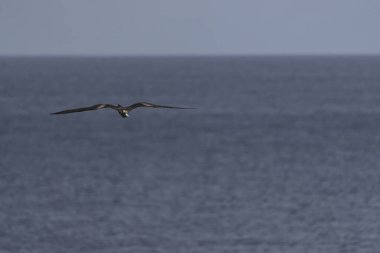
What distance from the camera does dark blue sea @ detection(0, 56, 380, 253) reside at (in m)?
43.3

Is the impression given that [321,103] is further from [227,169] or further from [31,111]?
[227,169]

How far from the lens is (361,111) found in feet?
371

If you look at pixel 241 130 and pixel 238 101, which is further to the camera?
pixel 238 101

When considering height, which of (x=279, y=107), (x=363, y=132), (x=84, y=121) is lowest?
(x=363, y=132)

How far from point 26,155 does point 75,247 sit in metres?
30.6

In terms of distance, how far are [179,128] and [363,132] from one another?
14010 millimetres

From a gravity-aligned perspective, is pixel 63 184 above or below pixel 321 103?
below

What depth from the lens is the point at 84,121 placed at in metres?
102

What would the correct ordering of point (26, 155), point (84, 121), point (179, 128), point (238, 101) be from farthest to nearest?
point (238, 101) < point (84, 121) < point (179, 128) < point (26, 155)

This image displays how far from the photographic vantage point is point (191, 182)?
57.3m

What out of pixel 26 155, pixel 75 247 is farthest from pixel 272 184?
pixel 26 155

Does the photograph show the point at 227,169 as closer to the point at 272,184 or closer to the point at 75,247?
the point at 272,184

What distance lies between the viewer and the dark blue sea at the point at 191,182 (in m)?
43.3

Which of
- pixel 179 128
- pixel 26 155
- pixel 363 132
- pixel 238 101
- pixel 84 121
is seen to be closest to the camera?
pixel 26 155
